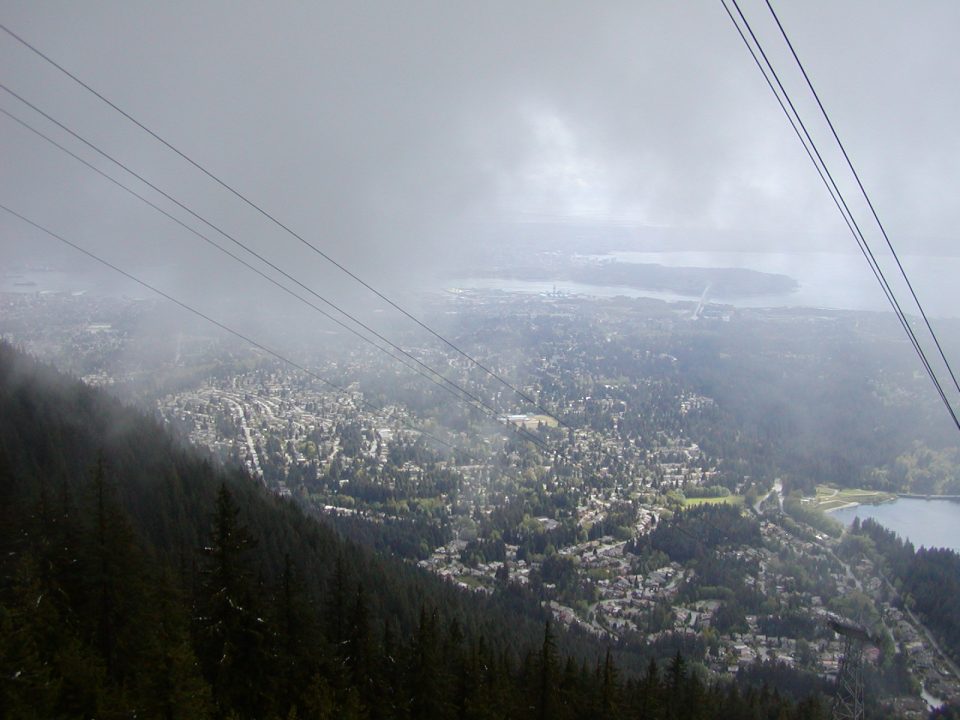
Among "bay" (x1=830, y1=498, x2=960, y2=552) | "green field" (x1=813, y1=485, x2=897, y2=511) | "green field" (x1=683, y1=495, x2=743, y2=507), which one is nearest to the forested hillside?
"green field" (x1=683, y1=495, x2=743, y2=507)

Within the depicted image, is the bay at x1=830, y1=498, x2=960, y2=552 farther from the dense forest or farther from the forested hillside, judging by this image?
the forested hillside

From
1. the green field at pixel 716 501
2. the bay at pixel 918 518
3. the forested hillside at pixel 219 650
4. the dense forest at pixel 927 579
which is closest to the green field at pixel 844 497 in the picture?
the bay at pixel 918 518

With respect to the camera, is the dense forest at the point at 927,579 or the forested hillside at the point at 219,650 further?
the dense forest at the point at 927,579

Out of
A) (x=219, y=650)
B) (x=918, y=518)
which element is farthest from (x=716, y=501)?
(x=219, y=650)

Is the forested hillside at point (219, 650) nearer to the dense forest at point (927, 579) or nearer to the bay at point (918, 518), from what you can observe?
the dense forest at point (927, 579)

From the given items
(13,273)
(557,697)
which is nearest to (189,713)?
(557,697)

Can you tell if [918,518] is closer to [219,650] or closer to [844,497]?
[844,497]

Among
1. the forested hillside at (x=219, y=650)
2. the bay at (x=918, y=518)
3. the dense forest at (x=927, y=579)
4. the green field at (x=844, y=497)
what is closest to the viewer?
the forested hillside at (x=219, y=650)
